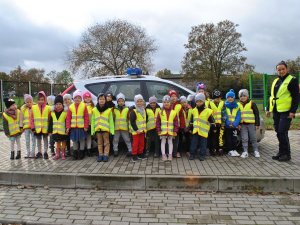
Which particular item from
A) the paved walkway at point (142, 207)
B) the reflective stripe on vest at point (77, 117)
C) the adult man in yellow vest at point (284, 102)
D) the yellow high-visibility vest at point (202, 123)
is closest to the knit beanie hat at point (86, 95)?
the reflective stripe on vest at point (77, 117)

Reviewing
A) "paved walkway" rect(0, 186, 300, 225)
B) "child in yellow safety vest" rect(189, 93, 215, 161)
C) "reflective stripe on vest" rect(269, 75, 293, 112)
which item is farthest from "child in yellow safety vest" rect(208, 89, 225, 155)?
"paved walkway" rect(0, 186, 300, 225)

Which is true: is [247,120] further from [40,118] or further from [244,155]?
[40,118]

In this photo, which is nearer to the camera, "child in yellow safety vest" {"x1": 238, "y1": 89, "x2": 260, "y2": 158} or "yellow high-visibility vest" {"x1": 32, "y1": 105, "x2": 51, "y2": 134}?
"child in yellow safety vest" {"x1": 238, "y1": 89, "x2": 260, "y2": 158}

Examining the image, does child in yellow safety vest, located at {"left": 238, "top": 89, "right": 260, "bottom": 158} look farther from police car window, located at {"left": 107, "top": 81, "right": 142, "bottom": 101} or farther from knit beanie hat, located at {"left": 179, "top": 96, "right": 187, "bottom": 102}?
police car window, located at {"left": 107, "top": 81, "right": 142, "bottom": 101}

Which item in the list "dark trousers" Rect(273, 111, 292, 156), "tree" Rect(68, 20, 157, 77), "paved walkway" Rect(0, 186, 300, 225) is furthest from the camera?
"tree" Rect(68, 20, 157, 77)

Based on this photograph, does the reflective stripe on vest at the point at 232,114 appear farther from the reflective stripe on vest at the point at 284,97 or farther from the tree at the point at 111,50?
the tree at the point at 111,50

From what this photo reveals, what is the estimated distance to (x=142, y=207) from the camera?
4.93m

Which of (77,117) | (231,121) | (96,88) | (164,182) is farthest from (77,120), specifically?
(231,121)

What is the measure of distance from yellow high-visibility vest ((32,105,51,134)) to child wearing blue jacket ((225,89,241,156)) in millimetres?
4249

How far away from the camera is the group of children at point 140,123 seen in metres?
7.10

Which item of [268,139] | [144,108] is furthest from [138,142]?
[268,139]

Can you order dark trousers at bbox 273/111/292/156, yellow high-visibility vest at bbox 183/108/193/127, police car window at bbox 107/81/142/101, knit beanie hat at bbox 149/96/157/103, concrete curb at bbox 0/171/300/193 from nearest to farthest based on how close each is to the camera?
concrete curb at bbox 0/171/300/193
dark trousers at bbox 273/111/292/156
knit beanie hat at bbox 149/96/157/103
yellow high-visibility vest at bbox 183/108/193/127
police car window at bbox 107/81/142/101

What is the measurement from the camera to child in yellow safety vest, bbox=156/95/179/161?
7.01m

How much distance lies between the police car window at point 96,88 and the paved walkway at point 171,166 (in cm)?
169
